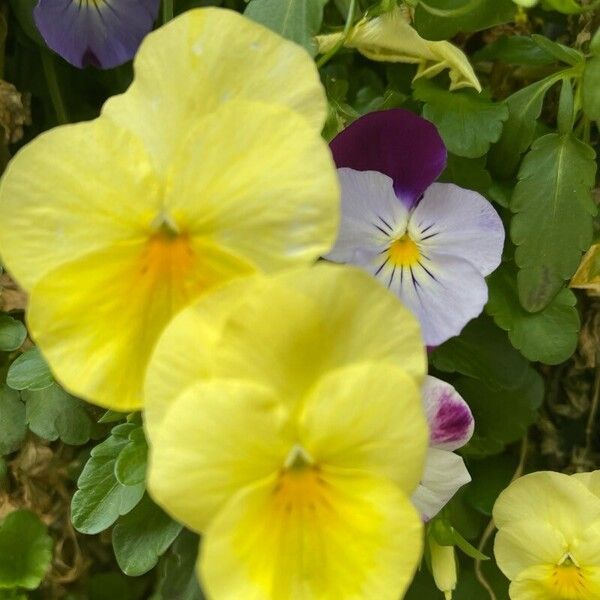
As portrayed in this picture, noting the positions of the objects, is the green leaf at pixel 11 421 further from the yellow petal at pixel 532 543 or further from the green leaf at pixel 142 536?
the yellow petal at pixel 532 543

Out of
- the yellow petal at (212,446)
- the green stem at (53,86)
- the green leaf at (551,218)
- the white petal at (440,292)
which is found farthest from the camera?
the green stem at (53,86)

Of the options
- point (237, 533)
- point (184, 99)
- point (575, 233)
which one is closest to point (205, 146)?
point (184, 99)

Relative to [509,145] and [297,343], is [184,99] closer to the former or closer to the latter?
[297,343]

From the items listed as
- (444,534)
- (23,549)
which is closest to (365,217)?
(444,534)

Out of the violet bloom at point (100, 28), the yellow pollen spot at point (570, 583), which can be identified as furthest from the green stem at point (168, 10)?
the yellow pollen spot at point (570, 583)

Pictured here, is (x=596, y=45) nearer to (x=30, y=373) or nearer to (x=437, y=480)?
(x=437, y=480)

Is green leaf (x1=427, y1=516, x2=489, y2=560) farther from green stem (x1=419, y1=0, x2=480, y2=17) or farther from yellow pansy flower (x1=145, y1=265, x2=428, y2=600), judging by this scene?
green stem (x1=419, y1=0, x2=480, y2=17)

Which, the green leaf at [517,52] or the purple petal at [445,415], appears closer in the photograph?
the purple petal at [445,415]
